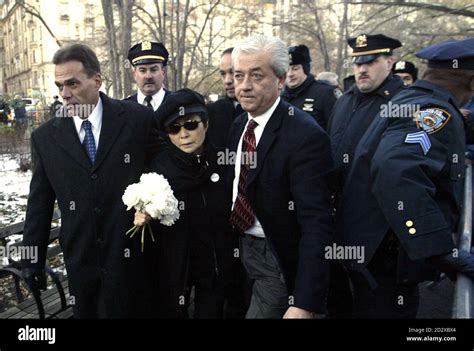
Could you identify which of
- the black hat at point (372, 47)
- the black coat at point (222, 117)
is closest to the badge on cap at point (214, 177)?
the black coat at point (222, 117)

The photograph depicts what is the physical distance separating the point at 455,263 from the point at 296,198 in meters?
0.77

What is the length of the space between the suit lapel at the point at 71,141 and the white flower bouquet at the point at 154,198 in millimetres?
340

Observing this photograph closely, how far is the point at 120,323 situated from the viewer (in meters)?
2.54

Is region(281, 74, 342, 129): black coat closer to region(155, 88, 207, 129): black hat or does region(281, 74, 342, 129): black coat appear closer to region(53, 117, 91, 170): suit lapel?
region(155, 88, 207, 129): black hat

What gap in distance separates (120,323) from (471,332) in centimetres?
184

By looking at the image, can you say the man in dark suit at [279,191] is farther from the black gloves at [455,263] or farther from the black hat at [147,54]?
the black hat at [147,54]

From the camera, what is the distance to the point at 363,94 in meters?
3.60

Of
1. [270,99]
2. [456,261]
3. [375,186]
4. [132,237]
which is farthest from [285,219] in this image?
[132,237]

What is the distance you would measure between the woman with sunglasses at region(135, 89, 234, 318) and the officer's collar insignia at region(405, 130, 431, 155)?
3.71 ft

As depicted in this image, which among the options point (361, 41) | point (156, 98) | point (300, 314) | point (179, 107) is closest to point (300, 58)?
point (361, 41)

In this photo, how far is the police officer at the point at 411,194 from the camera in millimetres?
1816

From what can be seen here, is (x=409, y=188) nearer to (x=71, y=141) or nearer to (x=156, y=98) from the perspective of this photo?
(x=71, y=141)

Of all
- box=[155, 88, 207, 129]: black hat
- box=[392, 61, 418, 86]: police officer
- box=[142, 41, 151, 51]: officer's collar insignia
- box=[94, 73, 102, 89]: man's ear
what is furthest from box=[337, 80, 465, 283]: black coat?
box=[392, 61, 418, 86]: police officer

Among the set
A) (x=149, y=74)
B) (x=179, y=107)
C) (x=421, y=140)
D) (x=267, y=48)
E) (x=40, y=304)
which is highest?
(x=149, y=74)
